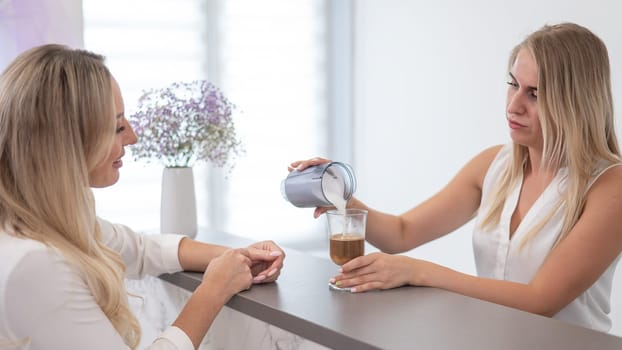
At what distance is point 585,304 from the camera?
6.23ft

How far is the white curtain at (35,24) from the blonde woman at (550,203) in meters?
1.66

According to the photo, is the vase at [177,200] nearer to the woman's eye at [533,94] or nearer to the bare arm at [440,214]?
the bare arm at [440,214]

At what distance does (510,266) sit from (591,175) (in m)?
0.32

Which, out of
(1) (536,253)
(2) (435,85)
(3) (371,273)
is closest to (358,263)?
(3) (371,273)

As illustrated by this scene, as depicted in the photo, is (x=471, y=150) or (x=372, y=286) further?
(x=471, y=150)

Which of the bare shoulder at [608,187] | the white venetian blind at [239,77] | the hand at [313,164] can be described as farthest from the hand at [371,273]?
the white venetian blind at [239,77]

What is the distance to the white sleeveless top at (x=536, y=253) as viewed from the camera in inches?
74.8

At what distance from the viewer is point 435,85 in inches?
169

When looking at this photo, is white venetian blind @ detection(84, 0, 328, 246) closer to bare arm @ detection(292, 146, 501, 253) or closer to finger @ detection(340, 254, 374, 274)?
bare arm @ detection(292, 146, 501, 253)

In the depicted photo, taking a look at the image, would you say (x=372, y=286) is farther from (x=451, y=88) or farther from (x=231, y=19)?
(x=231, y=19)

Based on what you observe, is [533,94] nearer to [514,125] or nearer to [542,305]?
[514,125]

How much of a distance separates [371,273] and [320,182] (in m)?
0.29

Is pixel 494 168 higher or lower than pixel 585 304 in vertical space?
higher

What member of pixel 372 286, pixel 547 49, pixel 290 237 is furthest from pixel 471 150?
pixel 372 286
